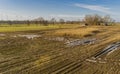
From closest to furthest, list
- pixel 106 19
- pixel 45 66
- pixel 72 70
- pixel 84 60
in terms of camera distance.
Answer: pixel 72 70 < pixel 45 66 < pixel 84 60 < pixel 106 19

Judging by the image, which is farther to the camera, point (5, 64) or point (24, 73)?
point (5, 64)

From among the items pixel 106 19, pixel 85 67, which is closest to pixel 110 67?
pixel 85 67

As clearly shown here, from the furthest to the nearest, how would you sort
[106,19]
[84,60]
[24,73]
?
A: [106,19], [84,60], [24,73]

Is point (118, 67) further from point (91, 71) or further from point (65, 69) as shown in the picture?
point (65, 69)

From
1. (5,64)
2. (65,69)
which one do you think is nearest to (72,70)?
(65,69)

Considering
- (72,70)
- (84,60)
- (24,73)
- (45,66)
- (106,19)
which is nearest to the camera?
(24,73)

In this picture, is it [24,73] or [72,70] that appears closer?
[24,73]

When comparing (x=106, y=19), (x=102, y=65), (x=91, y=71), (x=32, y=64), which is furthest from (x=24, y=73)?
(x=106, y=19)

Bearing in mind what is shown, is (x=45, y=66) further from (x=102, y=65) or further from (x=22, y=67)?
(x=102, y=65)
